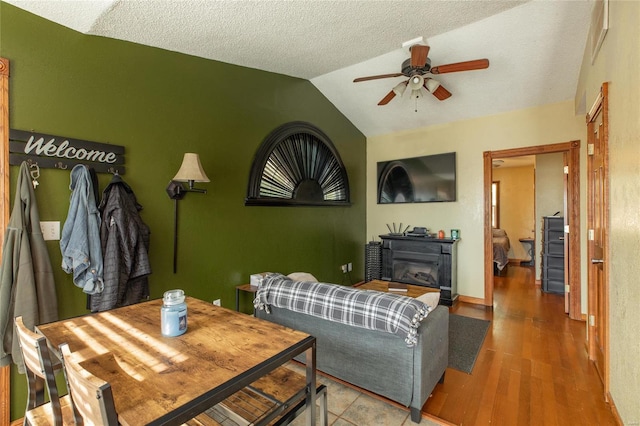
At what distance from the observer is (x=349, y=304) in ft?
6.37

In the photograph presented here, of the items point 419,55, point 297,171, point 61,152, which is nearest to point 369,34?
point 419,55

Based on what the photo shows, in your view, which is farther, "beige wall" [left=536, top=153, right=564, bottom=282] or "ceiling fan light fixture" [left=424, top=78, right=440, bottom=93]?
"beige wall" [left=536, top=153, right=564, bottom=282]

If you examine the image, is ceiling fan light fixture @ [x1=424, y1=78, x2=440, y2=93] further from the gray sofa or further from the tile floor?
the tile floor

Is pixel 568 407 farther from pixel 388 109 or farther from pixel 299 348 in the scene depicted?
pixel 388 109

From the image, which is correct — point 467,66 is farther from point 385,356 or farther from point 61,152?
point 61,152

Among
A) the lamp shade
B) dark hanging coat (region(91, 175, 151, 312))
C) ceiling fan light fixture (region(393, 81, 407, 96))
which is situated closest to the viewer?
dark hanging coat (region(91, 175, 151, 312))

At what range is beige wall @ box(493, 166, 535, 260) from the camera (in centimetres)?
747

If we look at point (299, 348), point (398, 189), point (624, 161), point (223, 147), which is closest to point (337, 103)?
point (398, 189)

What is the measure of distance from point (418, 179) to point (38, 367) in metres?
4.68

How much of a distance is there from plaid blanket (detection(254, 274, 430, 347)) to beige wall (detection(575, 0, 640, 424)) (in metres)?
1.04

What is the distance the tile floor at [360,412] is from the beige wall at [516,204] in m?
6.94

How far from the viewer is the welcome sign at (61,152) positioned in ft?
6.32

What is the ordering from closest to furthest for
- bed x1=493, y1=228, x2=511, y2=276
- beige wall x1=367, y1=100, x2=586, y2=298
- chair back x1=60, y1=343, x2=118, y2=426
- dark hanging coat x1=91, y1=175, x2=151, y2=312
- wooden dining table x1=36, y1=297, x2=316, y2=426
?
1. chair back x1=60, y1=343, x2=118, y2=426
2. wooden dining table x1=36, y1=297, x2=316, y2=426
3. dark hanging coat x1=91, y1=175, x2=151, y2=312
4. beige wall x1=367, y1=100, x2=586, y2=298
5. bed x1=493, y1=228, x2=511, y2=276

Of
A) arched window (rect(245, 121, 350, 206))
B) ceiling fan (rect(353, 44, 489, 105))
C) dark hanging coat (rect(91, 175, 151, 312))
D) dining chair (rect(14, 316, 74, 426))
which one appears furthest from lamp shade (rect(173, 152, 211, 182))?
ceiling fan (rect(353, 44, 489, 105))
